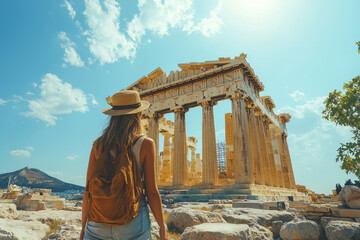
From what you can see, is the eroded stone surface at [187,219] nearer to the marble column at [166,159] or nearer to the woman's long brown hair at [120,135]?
the woman's long brown hair at [120,135]

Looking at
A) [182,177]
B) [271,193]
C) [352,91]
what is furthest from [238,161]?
[352,91]

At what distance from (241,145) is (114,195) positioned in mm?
13463

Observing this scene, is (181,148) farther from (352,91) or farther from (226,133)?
(352,91)

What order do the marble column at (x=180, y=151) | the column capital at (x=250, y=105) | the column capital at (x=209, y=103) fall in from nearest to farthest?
the marble column at (x=180, y=151)
the column capital at (x=209, y=103)
the column capital at (x=250, y=105)

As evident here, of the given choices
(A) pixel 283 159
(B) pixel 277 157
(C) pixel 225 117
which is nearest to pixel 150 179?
(C) pixel 225 117

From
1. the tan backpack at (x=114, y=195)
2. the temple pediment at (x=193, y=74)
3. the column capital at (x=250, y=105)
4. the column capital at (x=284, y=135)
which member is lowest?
the tan backpack at (x=114, y=195)

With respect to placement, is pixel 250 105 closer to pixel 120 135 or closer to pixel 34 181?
pixel 120 135

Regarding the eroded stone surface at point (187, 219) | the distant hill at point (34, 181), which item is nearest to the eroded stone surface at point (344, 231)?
the eroded stone surface at point (187, 219)

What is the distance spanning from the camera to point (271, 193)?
47.4 feet

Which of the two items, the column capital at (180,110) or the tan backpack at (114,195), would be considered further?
the column capital at (180,110)

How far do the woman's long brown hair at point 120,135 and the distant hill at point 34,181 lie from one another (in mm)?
58222

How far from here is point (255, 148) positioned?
1617 cm

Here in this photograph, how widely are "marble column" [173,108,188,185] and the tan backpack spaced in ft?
49.1

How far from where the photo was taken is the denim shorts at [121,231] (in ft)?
5.04
